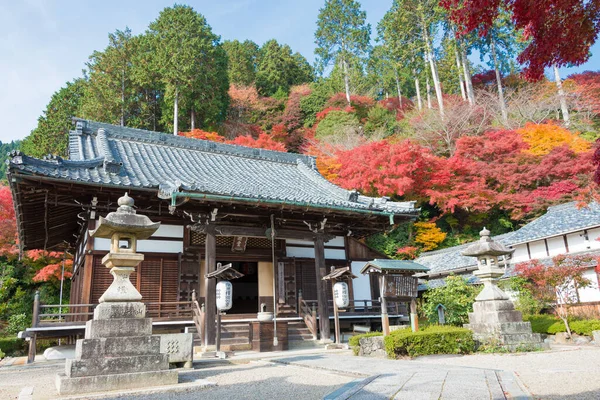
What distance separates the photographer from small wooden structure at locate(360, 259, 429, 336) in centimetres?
1033

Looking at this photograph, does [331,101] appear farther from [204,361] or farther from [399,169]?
[204,361]

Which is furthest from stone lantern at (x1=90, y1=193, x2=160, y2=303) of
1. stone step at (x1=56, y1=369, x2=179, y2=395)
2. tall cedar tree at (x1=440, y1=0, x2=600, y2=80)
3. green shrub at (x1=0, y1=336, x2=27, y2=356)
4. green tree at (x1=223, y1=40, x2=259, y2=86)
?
green tree at (x1=223, y1=40, x2=259, y2=86)

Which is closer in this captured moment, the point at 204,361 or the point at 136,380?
the point at 136,380

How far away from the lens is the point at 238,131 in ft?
116

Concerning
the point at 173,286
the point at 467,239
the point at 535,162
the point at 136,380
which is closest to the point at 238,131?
the point at 467,239

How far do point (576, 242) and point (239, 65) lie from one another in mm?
35248

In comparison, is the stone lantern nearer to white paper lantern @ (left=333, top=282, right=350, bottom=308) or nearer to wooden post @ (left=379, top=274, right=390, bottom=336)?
wooden post @ (left=379, top=274, right=390, bottom=336)

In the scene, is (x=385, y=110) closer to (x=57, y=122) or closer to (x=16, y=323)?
(x=57, y=122)

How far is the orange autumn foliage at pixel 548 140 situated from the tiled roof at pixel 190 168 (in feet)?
49.9

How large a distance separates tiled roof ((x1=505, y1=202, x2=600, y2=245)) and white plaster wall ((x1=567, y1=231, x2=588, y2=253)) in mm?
493

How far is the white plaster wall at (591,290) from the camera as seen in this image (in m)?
16.1

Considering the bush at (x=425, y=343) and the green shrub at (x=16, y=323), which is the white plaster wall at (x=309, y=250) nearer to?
the bush at (x=425, y=343)

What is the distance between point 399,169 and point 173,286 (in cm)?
1447

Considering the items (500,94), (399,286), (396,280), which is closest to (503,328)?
(399,286)
